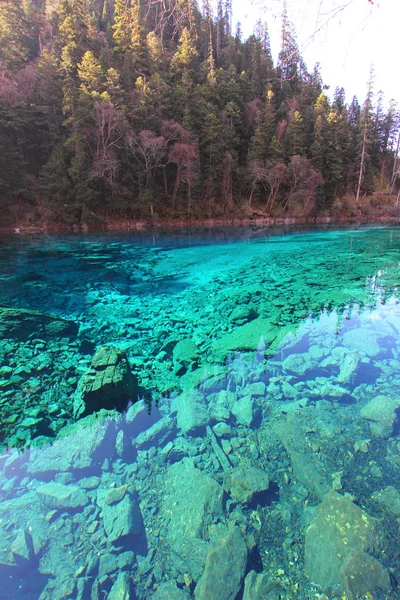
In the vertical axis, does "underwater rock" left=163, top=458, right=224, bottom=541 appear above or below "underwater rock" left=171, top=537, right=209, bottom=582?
above

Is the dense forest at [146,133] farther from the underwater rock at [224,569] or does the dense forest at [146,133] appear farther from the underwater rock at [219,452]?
the underwater rock at [224,569]

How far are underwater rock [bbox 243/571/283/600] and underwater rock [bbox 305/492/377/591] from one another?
10.1 inches

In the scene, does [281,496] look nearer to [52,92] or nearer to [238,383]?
[238,383]

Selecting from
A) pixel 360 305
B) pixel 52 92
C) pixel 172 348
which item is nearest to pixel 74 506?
pixel 172 348

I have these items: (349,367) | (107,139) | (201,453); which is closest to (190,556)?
(201,453)

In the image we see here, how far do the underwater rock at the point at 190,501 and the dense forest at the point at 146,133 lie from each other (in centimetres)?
2048

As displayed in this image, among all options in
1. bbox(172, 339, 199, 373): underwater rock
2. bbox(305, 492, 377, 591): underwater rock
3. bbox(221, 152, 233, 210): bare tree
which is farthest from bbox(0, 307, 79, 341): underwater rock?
bbox(221, 152, 233, 210): bare tree

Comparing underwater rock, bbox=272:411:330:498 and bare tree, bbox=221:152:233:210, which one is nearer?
underwater rock, bbox=272:411:330:498

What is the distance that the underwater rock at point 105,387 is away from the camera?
365cm

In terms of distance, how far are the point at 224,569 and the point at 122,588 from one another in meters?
0.68

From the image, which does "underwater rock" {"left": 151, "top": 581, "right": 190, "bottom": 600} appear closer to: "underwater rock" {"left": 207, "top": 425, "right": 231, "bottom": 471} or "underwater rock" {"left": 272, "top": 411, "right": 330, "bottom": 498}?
"underwater rock" {"left": 207, "top": 425, "right": 231, "bottom": 471}

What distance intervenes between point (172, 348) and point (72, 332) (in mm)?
2200

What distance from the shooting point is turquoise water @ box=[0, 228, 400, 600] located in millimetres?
1956

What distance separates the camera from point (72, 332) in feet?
19.0
